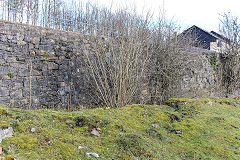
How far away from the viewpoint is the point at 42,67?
249 inches

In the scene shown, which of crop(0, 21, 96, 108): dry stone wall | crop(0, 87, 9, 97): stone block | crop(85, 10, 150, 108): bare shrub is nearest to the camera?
crop(85, 10, 150, 108): bare shrub

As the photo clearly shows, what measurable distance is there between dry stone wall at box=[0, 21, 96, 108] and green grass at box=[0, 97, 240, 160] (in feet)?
8.93

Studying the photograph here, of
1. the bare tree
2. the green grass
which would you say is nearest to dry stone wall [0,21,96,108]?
the green grass

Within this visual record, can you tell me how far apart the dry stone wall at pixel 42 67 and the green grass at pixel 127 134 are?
2722mm

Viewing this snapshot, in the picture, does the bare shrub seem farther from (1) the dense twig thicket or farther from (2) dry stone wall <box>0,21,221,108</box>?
(2) dry stone wall <box>0,21,221,108</box>

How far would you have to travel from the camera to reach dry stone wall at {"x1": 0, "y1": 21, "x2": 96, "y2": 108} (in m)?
5.72

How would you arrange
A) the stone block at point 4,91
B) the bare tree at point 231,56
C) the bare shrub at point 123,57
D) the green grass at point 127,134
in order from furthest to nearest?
the bare tree at point 231,56 → the stone block at point 4,91 → the bare shrub at point 123,57 → the green grass at point 127,134

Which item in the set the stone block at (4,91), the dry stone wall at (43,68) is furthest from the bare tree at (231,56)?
the stone block at (4,91)

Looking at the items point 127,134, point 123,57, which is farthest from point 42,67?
point 127,134

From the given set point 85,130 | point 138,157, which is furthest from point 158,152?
point 85,130

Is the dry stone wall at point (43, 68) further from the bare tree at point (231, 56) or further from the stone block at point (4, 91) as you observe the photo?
the bare tree at point (231, 56)

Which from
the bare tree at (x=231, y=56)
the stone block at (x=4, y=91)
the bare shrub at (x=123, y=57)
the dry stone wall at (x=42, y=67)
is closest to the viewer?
the bare shrub at (x=123, y=57)

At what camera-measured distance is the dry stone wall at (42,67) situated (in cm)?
572

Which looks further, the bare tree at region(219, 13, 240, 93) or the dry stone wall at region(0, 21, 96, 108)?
the bare tree at region(219, 13, 240, 93)
